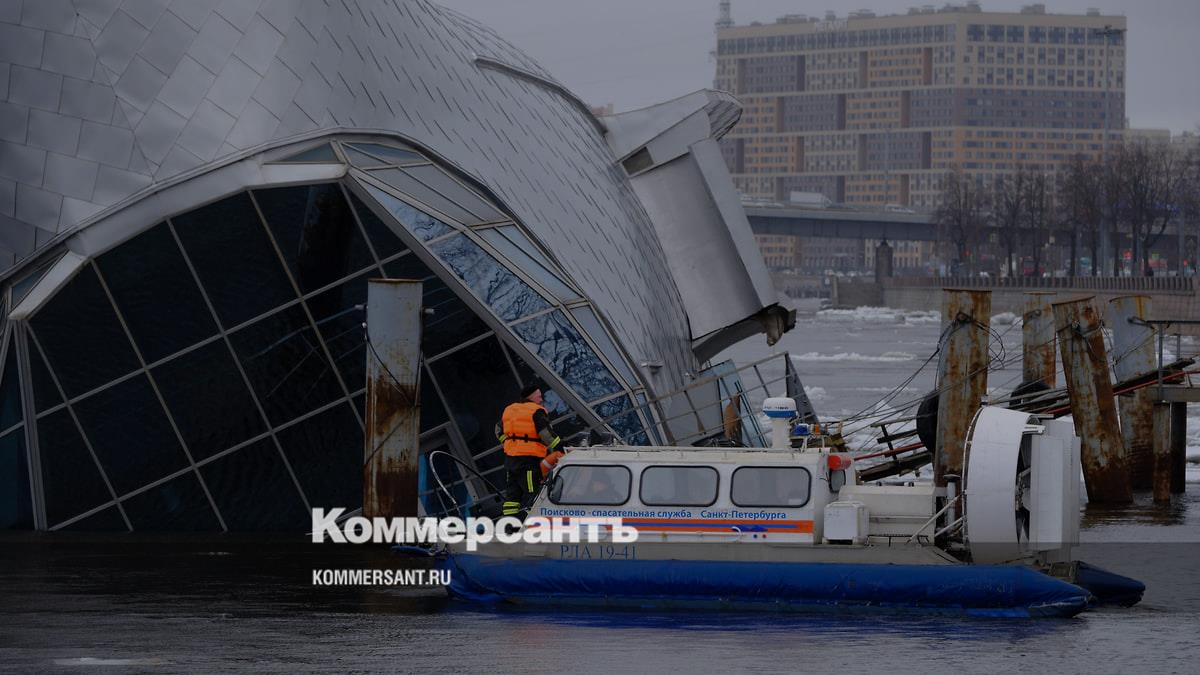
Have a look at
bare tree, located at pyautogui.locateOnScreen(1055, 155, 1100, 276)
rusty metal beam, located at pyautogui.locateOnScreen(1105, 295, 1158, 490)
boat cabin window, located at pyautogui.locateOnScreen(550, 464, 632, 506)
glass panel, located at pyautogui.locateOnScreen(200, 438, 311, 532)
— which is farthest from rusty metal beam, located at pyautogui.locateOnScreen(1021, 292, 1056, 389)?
bare tree, located at pyautogui.locateOnScreen(1055, 155, 1100, 276)

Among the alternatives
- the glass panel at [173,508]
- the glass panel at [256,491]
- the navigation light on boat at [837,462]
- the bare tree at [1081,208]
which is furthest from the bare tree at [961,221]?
the navigation light on boat at [837,462]

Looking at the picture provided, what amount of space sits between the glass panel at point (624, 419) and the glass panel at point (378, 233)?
393 centimetres

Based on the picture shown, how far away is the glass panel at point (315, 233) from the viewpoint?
27219mm

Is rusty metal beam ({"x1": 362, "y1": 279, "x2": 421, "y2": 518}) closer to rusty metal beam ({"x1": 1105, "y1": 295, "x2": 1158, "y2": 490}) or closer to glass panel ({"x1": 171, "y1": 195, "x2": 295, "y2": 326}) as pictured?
glass panel ({"x1": 171, "y1": 195, "x2": 295, "y2": 326})

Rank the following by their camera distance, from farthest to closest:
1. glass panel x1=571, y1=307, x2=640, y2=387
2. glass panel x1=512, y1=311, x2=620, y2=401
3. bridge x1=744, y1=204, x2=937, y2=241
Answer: bridge x1=744, y1=204, x2=937, y2=241, glass panel x1=571, y1=307, x2=640, y2=387, glass panel x1=512, y1=311, x2=620, y2=401

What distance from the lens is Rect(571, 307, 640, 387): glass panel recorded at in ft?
94.4

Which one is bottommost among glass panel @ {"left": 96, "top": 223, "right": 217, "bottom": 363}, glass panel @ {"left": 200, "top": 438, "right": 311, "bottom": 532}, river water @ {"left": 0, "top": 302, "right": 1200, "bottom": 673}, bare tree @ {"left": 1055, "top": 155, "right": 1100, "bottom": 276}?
river water @ {"left": 0, "top": 302, "right": 1200, "bottom": 673}

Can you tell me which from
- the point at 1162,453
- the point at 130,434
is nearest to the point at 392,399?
the point at 130,434

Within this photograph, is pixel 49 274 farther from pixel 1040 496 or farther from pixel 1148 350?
pixel 1148 350

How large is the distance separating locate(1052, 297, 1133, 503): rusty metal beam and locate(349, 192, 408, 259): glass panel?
14.0 meters

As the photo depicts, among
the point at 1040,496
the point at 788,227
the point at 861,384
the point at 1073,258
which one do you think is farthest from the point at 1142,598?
A: the point at 788,227

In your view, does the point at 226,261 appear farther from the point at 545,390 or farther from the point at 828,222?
the point at 828,222

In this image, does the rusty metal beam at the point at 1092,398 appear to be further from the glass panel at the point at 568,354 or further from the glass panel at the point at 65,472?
the glass panel at the point at 65,472

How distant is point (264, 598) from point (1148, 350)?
22695 mm
